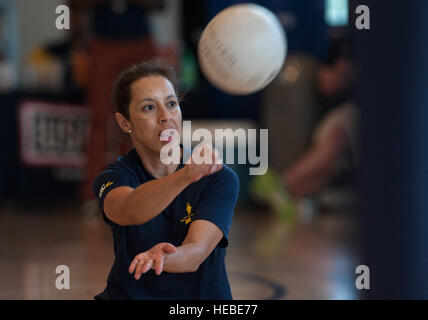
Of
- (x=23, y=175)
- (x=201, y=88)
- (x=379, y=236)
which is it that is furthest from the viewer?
(x=201, y=88)

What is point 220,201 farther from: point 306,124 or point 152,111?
point 306,124

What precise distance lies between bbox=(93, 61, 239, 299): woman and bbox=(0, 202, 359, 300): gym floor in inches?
17.0

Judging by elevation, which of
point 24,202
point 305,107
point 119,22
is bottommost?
point 24,202

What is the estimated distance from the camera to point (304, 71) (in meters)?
5.46

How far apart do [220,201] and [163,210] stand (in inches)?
5.8

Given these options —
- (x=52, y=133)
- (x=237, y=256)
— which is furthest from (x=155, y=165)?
(x=52, y=133)

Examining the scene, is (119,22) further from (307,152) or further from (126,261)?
(126,261)

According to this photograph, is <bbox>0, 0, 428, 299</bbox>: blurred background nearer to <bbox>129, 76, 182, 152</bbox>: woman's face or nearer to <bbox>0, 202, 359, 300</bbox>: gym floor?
<bbox>0, 202, 359, 300</bbox>: gym floor

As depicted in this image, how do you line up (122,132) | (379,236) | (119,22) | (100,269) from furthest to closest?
(119,22) → (100,269) → (122,132) → (379,236)

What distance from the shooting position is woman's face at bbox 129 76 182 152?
1601mm

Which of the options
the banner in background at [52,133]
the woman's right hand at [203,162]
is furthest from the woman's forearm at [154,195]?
the banner in background at [52,133]

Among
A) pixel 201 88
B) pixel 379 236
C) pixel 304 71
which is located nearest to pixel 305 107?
pixel 304 71
